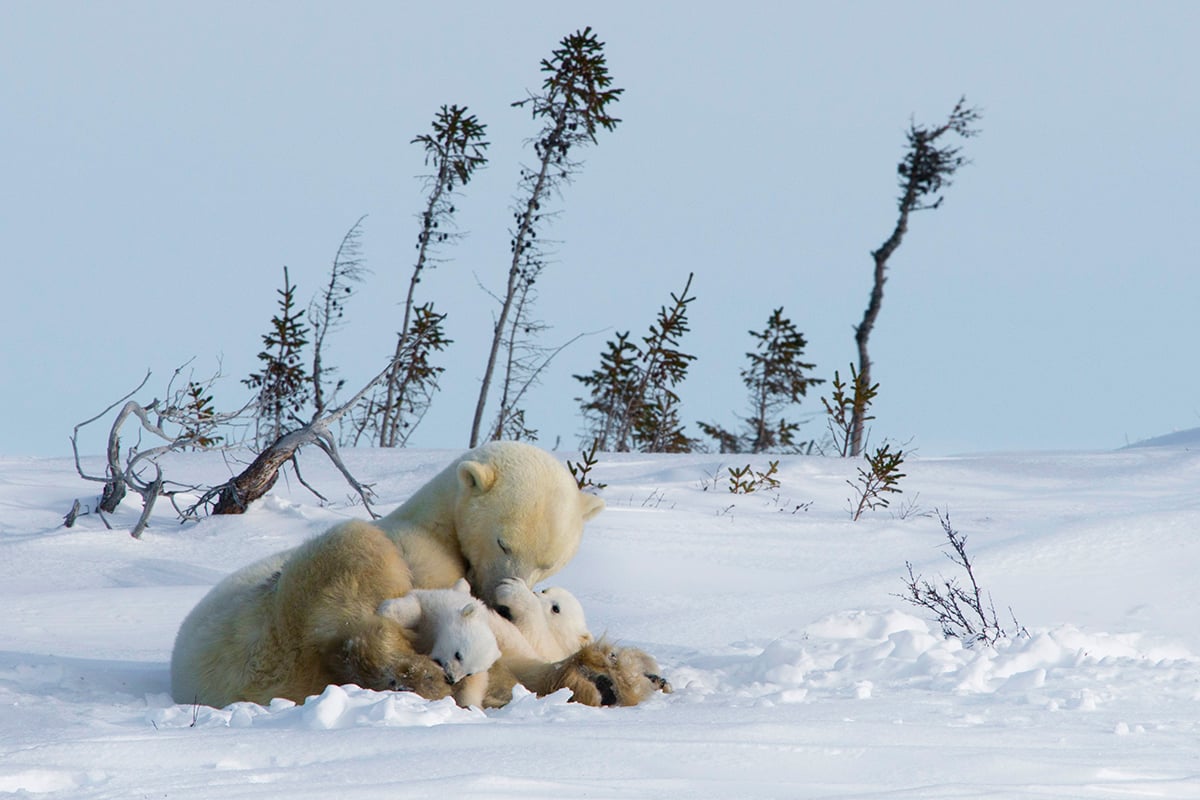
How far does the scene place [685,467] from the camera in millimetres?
12148

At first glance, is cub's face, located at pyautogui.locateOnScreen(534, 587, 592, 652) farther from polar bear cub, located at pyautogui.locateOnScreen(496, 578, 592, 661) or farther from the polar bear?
the polar bear

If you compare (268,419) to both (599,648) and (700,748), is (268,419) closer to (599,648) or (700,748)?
(599,648)

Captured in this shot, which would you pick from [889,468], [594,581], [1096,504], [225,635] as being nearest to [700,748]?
[225,635]

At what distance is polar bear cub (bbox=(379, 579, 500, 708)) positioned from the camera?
12.1 feet

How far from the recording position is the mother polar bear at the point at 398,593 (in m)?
3.80

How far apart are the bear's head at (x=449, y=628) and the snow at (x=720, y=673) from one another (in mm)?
184

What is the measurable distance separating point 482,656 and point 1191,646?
11.8 feet

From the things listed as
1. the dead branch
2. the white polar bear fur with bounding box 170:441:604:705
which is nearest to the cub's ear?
the white polar bear fur with bounding box 170:441:604:705

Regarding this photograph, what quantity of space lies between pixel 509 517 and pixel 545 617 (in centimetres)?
42

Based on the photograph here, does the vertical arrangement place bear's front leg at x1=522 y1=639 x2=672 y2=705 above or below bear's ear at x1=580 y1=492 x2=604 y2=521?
below

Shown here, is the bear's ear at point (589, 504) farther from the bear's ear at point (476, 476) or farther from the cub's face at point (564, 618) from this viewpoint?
the bear's ear at point (476, 476)

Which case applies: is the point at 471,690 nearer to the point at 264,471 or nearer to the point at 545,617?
the point at 545,617

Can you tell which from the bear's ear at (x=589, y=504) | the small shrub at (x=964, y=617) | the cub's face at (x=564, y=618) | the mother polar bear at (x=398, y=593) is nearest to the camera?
the mother polar bear at (x=398, y=593)

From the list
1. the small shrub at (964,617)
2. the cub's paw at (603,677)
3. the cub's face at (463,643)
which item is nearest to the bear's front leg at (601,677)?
the cub's paw at (603,677)
